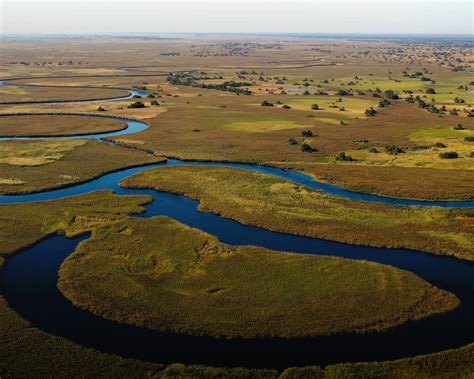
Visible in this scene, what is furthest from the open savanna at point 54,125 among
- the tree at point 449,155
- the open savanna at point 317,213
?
the tree at point 449,155

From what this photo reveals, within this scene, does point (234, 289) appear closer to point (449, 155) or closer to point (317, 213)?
point (317, 213)

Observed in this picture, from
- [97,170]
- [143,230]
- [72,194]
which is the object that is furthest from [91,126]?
[143,230]

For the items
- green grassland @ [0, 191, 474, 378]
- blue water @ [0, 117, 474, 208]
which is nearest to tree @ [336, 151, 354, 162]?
blue water @ [0, 117, 474, 208]

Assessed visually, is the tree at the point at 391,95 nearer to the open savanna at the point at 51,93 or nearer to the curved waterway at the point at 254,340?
the open savanna at the point at 51,93

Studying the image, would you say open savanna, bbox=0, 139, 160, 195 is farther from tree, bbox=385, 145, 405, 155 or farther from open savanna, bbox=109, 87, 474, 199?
tree, bbox=385, 145, 405, 155

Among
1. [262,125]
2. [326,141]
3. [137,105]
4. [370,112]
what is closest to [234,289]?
[326,141]

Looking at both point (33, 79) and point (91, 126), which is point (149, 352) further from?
point (33, 79)

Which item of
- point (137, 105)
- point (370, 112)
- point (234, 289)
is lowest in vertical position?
point (234, 289)
